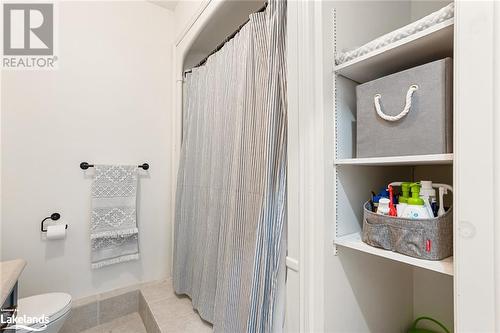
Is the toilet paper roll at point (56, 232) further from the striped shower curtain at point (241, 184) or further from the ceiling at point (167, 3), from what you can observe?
the ceiling at point (167, 3)

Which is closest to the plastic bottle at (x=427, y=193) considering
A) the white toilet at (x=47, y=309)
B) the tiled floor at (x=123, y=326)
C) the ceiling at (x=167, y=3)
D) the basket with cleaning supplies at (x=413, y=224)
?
the basket with cleaning supplies at (x=413, y=224)

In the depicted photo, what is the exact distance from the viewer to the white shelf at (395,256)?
69 cm

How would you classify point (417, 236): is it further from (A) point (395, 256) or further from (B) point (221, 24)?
(B) point (221, 24)

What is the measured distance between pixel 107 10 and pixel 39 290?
1.98m

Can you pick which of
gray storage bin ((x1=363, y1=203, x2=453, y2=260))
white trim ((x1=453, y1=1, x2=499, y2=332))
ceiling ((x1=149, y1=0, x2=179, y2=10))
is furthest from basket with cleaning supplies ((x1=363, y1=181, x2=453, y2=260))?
ceiling ((x1=149, y1=0, x2=179, y2=10))

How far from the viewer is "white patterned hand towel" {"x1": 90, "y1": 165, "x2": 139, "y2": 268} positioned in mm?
1775

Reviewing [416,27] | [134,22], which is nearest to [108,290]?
[134,22]

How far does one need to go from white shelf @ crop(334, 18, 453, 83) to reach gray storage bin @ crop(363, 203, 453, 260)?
50cm

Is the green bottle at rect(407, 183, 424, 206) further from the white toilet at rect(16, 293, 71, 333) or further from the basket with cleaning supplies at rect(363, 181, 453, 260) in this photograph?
the white toilet at rect(16, 293, 71, 333)

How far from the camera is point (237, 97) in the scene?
52.1 inches

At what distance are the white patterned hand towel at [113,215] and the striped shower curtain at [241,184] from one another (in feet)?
1.51

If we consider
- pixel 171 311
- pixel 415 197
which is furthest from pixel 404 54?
pixel 171 311

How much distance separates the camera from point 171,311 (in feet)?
5.44

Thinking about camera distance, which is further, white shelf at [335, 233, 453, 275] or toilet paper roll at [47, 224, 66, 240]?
toilet paper roll at [47, 224, 66, 240]
